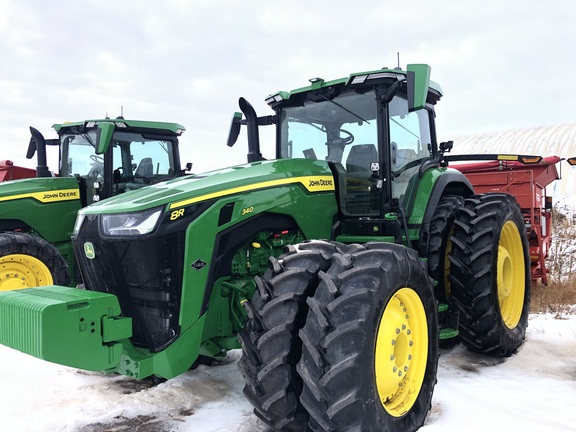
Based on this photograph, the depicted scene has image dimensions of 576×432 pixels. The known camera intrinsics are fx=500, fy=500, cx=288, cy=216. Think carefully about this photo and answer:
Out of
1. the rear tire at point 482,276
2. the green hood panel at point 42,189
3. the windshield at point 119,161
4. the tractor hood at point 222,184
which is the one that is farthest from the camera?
the windshield at point 119,161

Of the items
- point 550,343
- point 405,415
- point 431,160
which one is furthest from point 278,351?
point 550,343

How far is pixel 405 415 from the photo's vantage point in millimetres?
2938

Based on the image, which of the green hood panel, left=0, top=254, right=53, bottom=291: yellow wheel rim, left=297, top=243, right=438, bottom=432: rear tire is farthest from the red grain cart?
left=0, top=254, right=53, bottom=291: yellow wheel rim

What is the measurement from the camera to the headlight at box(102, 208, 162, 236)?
2.96 meters

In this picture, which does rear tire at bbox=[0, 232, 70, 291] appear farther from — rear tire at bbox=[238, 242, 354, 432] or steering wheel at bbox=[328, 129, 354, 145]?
rear tire at bbox=[238, 242, 354, 432]

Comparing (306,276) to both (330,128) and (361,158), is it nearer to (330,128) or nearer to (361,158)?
(361,158)

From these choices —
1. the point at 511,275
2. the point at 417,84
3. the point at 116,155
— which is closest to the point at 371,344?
the point at 417,84

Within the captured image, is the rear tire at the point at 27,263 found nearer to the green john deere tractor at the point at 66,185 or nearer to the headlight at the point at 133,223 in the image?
the green john deere tractor at the point at 66,185

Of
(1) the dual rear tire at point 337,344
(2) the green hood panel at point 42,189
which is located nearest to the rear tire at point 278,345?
(1) the dual rear tire at point 337,344

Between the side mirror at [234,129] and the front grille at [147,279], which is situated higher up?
the side mirror at [234,129]

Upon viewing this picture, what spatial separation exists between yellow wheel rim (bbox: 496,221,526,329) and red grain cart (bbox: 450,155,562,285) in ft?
8.13

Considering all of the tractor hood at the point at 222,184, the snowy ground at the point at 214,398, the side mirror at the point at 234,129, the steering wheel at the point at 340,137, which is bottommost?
the snowy ground at the point at 214,398

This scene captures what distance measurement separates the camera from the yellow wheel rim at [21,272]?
231 inches

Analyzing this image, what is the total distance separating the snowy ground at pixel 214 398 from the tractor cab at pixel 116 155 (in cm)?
297
